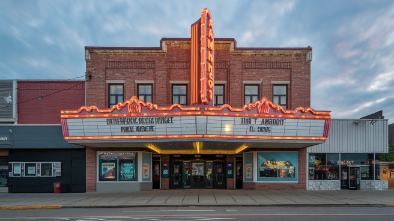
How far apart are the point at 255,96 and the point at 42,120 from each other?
52.7ft

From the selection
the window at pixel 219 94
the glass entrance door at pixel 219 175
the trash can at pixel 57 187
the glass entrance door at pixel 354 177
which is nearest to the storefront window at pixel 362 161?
the glass entrance door at pixel 354 177

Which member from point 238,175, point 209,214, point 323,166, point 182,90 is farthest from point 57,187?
A: point 323,166

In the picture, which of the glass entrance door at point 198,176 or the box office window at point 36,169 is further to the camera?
the glass entrance door at point 198,176

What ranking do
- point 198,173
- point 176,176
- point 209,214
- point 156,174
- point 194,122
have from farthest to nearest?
point 198,173
point 176,176
point 156,174
point 194,122
point 209,214

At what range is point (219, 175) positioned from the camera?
27.4 meters

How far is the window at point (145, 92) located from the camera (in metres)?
26.2

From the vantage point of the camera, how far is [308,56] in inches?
1016

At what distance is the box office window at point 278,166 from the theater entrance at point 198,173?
3013 millimetres

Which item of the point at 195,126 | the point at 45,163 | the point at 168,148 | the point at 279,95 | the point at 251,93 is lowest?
the point at 45,163

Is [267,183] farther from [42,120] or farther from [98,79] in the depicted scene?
[42,120]

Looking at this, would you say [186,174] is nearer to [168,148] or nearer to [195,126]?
[168,148]

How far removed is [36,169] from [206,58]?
15007 millimetres

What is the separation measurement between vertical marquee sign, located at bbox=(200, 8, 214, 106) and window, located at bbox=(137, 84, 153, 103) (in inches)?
228

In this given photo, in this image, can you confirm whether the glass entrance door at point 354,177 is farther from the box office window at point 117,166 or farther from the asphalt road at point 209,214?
the box office window at point 117,166
